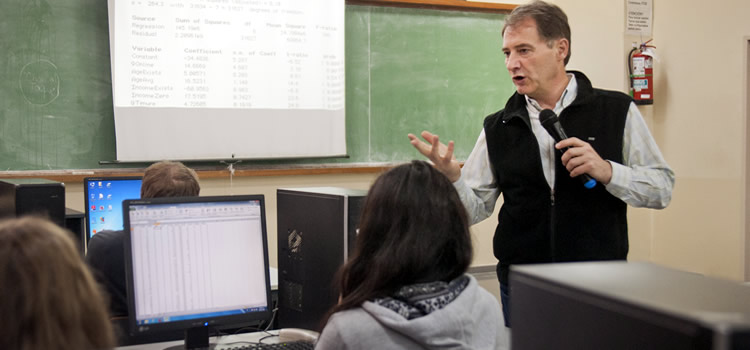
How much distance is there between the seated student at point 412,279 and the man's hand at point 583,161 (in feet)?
2.18

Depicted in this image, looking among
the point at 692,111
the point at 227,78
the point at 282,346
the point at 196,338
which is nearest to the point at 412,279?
the point at 282,346

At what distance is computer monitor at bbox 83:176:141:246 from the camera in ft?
9.77

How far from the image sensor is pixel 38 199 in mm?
1797

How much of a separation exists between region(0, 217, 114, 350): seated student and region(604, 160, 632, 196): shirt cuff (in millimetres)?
1490

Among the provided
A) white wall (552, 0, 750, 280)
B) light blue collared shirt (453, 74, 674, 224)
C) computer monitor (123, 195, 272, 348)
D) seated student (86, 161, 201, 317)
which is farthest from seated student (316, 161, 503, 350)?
white wall (552, 0, 750, 280)

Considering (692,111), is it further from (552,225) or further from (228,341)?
(228,341)

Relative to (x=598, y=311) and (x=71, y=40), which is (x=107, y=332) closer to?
(x=598, y=311)

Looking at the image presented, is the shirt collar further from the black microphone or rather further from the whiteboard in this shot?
the whiteboard

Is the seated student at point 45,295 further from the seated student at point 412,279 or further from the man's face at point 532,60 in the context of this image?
the man's face at point 532,60

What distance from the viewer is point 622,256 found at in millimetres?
2229

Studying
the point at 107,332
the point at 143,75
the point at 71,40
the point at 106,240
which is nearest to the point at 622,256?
the point at 106,240

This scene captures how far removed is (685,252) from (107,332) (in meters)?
4.30

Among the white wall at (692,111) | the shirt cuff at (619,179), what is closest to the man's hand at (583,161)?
the shirt cuff at (619,179)

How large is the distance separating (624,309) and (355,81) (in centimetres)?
364
